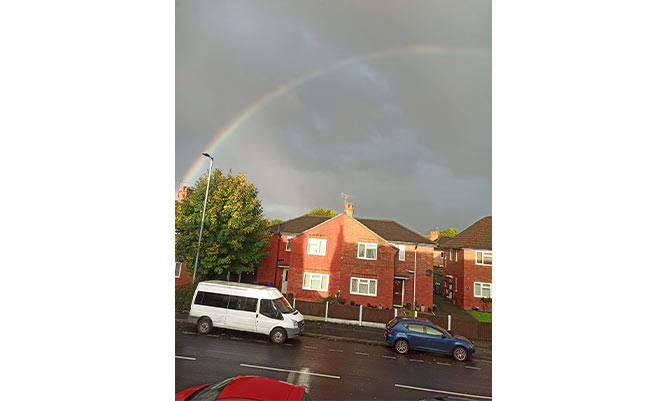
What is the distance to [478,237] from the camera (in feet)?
49.5

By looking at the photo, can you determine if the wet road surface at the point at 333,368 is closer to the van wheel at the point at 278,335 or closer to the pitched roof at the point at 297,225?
the van wheel at the point at 278,335

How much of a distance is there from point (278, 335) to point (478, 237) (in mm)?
11829

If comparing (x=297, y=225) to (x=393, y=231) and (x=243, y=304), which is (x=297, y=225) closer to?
(x=393, y=231)

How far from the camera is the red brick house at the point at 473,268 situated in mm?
14366

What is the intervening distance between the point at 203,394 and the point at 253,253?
31.2 feet

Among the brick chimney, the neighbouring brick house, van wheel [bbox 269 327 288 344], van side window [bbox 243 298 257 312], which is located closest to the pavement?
van wheel [bbox 269 327 288 344]

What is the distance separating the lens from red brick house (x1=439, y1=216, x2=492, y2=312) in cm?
1437

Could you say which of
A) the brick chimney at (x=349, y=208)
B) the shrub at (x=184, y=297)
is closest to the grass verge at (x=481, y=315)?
the brick chimney at (x=349, y=208)

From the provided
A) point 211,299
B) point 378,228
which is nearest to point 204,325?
point 211,299

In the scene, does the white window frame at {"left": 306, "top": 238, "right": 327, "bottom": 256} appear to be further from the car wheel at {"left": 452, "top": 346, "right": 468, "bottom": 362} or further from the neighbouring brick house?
the car wheel at {"left": 452, "top": 346, "right": 468, "bottom": 362}

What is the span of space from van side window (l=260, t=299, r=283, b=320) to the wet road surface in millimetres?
677

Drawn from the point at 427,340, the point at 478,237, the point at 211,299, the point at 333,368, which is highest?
the point at 478,237

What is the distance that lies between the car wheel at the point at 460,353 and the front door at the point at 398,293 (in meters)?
6.62
